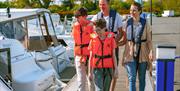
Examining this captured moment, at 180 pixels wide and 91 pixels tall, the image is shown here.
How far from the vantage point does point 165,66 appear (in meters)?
7.14

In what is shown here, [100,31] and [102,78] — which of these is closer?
[100,31]

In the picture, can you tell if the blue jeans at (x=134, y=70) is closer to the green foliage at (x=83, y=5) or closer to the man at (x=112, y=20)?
the man at (x=112, y=20)

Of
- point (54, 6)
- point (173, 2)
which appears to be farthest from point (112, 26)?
point (173, 2)

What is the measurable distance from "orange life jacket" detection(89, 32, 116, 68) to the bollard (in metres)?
0.93

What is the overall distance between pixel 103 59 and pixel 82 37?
1178 mm

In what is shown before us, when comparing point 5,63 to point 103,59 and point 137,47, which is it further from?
point 137,47

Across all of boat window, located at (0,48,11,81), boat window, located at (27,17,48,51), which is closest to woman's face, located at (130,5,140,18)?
boat window, located at (0,48,11,81)

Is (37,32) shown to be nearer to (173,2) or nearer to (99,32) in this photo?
(99,32)

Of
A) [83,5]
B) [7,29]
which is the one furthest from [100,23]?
[83,5]

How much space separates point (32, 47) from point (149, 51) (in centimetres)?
688

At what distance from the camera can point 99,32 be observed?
7.71 m

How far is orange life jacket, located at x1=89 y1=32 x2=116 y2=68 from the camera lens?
7.79 metres

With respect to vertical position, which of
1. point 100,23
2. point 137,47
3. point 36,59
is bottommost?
point 36,59

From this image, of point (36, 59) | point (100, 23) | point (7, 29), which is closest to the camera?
point (100, 23)
